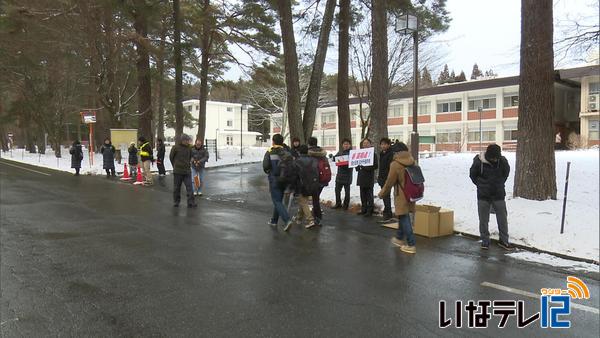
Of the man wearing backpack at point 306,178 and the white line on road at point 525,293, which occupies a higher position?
the man wearing backpack at point 306,178

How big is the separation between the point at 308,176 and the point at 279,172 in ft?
1.84

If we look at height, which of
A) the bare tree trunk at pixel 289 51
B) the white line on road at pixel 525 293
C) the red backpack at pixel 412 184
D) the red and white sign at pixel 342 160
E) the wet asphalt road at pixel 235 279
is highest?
the bare tree trunk at pixel 289 51

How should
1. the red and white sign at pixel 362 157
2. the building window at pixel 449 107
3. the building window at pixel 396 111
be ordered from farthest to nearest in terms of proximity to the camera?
the building window at pixel 396 111, the building window at pixel 449 107, the red and white sign at pixel 362 157

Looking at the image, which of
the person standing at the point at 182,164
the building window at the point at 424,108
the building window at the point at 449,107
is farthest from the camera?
the building window at the point at 424,108

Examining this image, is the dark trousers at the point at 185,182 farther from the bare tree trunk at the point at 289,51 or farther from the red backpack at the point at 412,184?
the red backpack at the point at 412,184

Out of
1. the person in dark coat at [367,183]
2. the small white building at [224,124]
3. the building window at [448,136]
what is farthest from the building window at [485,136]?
the person in dark coat at [367,183]

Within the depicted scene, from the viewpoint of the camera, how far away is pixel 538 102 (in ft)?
32.3

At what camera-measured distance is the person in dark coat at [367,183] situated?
10086 millimetres

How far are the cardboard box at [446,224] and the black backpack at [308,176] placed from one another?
2387 mm

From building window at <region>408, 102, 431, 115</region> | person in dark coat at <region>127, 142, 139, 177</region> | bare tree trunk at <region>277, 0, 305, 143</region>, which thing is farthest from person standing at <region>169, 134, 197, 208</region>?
building window at <region>408, 102, 431, 115</region>

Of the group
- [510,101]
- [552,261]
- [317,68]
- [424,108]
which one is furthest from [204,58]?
[424,108]

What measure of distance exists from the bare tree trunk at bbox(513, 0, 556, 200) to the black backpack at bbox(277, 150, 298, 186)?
204 inches

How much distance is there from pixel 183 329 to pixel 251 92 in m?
45.1

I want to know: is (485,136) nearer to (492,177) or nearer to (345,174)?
(345,174)
